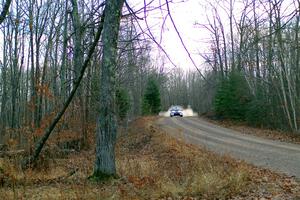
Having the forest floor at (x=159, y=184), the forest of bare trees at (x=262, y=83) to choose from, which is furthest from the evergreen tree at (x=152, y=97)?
the forest floor at (x=159, y=184)

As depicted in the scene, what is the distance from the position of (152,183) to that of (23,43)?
3015 centimetres

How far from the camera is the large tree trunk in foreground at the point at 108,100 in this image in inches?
358

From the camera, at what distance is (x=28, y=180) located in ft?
32.8

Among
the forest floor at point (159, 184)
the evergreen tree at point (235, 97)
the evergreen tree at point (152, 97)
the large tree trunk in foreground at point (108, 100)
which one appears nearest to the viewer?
the forest floor at point (159, 184)

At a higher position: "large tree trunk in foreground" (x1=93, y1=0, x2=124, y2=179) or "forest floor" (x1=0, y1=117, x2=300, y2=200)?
"large tree trunk in foreground" (x1=93, y1=0, x2=124, y2=179)

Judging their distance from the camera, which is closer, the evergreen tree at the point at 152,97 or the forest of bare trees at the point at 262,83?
the forest of bare trees at the point at 262,83

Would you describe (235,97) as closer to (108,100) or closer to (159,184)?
(108,100)

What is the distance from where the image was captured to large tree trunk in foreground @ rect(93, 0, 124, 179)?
9.09 meters

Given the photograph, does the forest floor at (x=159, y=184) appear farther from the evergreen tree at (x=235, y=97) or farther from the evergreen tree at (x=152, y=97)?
the evergreen tree at (x=152, y=97)

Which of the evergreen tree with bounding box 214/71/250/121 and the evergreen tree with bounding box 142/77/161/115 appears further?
the evergreen tree with bounding box 142/77/161/115

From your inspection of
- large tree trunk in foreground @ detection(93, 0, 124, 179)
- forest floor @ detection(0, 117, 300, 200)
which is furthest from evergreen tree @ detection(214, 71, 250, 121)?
large tree trunk in foreground @ detection(93, 0, 124, 179)

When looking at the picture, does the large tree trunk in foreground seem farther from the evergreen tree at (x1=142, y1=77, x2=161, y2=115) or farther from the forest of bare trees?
the evergreen tree at (x1=142, y1=77, x2=161, y2=115)

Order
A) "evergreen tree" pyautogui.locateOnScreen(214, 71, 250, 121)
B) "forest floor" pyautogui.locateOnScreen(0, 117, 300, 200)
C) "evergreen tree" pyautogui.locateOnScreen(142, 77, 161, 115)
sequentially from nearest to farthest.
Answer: "forest floor" pyautogui.locateOnScreen(0, 117, 300, 200) → "evergreen tree" pyautogui.locateOnScreen(214, 71, 250, 121) → "evergreen tree" pyautogui.locateOnScreen(142, 77, 161, 115)

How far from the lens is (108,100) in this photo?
29.9 feet
